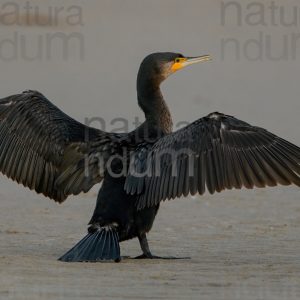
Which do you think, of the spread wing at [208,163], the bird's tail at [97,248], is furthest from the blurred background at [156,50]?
the bird's tail at [97,248]

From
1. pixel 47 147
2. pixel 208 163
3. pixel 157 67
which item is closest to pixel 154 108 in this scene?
pixel 157 67

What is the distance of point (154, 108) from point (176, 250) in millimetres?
1223

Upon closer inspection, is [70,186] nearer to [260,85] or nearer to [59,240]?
[59,240]

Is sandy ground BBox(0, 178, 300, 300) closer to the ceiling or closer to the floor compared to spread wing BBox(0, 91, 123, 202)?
closer to the floor

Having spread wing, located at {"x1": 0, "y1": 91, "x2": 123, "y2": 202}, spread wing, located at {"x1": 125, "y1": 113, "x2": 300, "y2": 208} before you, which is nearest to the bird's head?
spread wing, located at {"x1": 0, "y1": 91, "x2": 123, "y2": 202}

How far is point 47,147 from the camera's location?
10984 millimetres

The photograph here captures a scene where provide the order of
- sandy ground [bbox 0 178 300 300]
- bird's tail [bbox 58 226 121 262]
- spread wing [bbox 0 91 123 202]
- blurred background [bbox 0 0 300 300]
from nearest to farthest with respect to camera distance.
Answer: sandy ground [bbox 0 178 300 300] < blurred background [bbox 0 0 300 300] < bird's tail [bbox 58 226 121 262] < spread wing [bbox 0 91 123 202]

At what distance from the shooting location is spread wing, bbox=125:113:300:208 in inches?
397

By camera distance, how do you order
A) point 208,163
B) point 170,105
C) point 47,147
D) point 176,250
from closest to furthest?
point 208,163
point 176,250
point 47,147
point 170,105

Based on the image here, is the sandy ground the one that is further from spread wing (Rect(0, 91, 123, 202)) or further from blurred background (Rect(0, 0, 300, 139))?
blurred background (Rect(0, 0, 300, 139))

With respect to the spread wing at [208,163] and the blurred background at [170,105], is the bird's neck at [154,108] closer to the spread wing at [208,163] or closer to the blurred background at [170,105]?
the spread wing at [208,163]

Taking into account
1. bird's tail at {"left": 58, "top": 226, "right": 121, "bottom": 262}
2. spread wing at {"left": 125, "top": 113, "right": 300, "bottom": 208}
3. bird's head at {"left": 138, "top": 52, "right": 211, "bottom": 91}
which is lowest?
bird's tail at {"left": 58, "top": 226, "right": 121, "bottom": 262}

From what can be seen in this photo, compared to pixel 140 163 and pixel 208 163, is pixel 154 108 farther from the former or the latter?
pixel 208 163

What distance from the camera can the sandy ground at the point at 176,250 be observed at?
8.58 m
